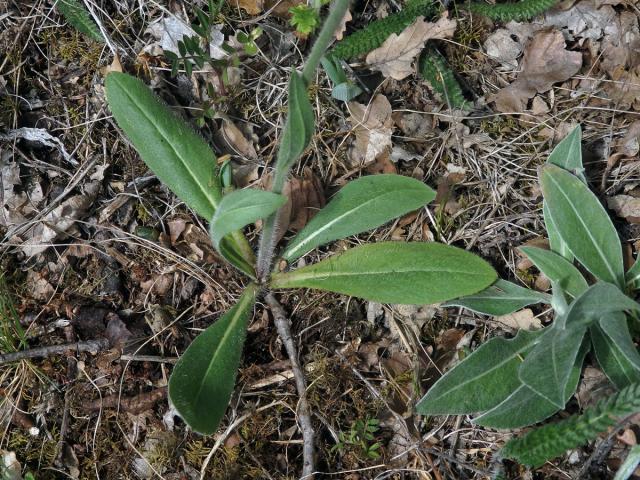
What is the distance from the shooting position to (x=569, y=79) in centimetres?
339

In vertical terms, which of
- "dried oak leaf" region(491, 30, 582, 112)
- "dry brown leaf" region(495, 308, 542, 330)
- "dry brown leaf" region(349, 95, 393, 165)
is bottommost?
"dry brown leaf" region(495, 308, 542, 330)

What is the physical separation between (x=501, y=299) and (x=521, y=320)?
0.71 feet

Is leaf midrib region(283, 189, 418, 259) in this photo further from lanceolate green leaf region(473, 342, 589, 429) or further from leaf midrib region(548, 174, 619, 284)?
lanceolate green leaf region(473, 342, 589, 429)

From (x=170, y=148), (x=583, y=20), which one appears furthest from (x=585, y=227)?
(x=170, y=148)

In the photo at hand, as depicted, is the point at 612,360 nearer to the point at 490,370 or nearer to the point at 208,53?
the point at 490,370

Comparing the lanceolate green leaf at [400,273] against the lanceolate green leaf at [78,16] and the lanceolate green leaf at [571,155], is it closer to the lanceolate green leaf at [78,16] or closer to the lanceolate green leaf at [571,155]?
the lanceolate green leaf at [571,155]

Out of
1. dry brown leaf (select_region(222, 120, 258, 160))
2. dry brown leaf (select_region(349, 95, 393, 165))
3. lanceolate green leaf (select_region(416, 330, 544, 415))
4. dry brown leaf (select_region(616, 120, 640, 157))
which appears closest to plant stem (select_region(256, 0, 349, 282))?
dry brown leaf (select_region(222, 120, 258, 160))

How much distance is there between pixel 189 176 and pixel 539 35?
1.97 meters

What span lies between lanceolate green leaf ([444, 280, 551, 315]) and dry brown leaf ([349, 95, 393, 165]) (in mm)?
901

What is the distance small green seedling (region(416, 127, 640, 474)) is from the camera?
2.48 m

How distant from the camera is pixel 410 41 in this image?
11.0ft

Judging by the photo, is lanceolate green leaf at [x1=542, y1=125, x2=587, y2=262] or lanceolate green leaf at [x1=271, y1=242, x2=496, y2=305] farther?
lanceolate green leaf at [x1=542, y1=125, x2=587, y2=262]

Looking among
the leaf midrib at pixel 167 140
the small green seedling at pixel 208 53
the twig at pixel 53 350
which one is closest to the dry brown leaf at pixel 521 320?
the leaf midrib at pixel 167 140

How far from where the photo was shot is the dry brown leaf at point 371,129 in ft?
10.8
